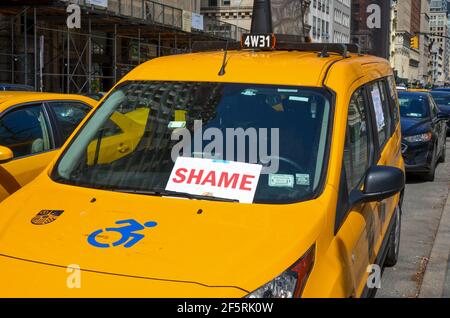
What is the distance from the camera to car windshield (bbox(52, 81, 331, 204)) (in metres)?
3.10

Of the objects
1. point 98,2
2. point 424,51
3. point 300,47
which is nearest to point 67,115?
point 300,47

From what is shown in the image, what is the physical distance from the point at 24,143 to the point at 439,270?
3.94 metres

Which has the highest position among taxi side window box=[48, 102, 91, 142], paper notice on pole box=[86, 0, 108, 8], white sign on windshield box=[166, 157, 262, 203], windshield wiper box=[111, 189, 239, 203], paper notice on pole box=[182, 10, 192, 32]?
paper notice on pole box=[182, 10, 192, 32]

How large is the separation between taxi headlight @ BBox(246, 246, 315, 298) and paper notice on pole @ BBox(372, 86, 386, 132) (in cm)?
210

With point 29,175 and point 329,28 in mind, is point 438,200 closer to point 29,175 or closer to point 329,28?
point 29,175

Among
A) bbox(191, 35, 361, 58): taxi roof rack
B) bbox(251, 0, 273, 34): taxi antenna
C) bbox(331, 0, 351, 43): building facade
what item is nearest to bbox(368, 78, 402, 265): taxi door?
bbox(191, 35, 361, 58): taxi roof rack

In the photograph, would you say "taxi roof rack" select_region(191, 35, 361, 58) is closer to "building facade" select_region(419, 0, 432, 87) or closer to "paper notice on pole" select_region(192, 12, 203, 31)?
"paper notice on pole" select_region(192, 12, 203, 31)

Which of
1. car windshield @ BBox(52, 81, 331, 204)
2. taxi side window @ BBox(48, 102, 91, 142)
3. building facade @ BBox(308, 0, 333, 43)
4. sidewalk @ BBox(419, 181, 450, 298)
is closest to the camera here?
car windshield @ BBox(52, 81, 331, 204)

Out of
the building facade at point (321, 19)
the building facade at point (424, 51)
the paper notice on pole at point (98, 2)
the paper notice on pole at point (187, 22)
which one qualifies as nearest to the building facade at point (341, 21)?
the building facade at point (321, 19)

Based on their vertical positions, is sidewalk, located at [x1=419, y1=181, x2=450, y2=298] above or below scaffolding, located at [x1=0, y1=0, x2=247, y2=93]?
below

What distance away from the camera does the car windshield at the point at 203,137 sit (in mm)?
3096

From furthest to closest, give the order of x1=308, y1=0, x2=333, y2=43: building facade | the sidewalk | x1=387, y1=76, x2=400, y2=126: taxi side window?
x1=308, y1=0, x2=333, y2=43: building facade < x1=387, y1=76, x2=400, y2=126: taxi side window < the sidewalk

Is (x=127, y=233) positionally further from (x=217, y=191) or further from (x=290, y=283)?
(x=290, y=283)

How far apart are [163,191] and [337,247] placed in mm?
940
